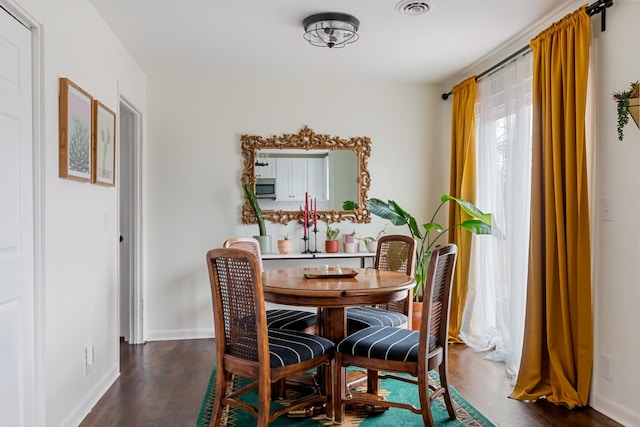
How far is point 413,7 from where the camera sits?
9.27 ft

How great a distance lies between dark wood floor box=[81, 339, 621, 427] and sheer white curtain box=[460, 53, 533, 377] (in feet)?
0.81

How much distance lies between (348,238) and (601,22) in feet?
8.28

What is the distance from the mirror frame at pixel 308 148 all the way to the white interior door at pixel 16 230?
7.57 feet

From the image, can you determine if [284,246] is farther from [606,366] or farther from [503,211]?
[606,366]

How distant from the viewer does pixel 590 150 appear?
2.67 meters

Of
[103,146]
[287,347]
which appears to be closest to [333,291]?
[287,347]

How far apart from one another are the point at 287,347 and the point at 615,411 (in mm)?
1748

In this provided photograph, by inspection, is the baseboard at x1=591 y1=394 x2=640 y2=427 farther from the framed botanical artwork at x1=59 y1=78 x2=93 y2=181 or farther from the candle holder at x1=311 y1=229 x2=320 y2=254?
the framed botanical artwork at x1=59 y1=78 x2=93 y2=181

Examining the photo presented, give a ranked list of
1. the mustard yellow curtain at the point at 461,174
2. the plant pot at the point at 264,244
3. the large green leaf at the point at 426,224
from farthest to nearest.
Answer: the plant pot at the point at 264,244
the mustard yellow curtain at the point at 461,174
the large green leaf at the point at 426,224

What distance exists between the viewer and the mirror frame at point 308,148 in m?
4.33

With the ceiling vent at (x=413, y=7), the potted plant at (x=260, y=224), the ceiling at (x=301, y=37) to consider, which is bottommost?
the potted plant at (x=260, y=224)

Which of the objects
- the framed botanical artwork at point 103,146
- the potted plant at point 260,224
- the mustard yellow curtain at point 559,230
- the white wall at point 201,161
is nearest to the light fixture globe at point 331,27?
the mustard yellow curtain at point 559,230

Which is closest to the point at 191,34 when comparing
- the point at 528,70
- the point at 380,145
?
the point at 380,145

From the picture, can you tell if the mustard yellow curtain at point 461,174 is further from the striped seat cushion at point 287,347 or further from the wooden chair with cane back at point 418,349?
the striped seat cushion at point 287,347
